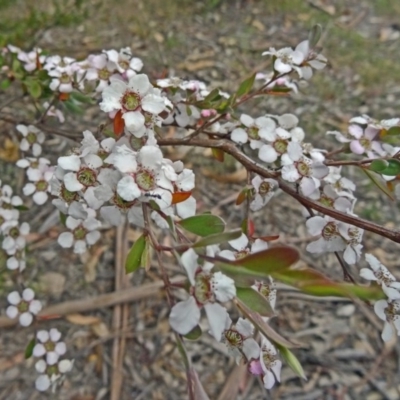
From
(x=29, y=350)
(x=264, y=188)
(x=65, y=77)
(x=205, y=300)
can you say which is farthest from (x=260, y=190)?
(x=29, y=350)

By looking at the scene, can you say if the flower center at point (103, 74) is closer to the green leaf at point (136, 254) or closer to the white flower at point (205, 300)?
the green leaf at point (136, 254)

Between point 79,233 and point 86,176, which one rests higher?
point 86,176

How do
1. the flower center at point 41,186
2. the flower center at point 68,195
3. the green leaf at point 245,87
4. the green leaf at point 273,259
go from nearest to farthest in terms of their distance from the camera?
1. the green leaf at point 273,259
2. the flower center at point 68,195
3. the green leaf at point 245,87
4. the flower center at point 41,186

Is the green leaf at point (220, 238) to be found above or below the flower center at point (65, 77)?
above

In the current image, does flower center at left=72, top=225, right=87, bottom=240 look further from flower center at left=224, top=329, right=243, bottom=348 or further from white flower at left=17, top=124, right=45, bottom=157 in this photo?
flower center at left=224, top=329, right=243, bottom=348

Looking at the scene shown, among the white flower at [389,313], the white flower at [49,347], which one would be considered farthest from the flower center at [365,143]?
the white flower at [49,347]

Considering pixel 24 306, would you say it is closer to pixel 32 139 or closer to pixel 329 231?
pixel 32 139

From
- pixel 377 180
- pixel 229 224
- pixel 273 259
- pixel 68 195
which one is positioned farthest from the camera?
pixel 229 224
